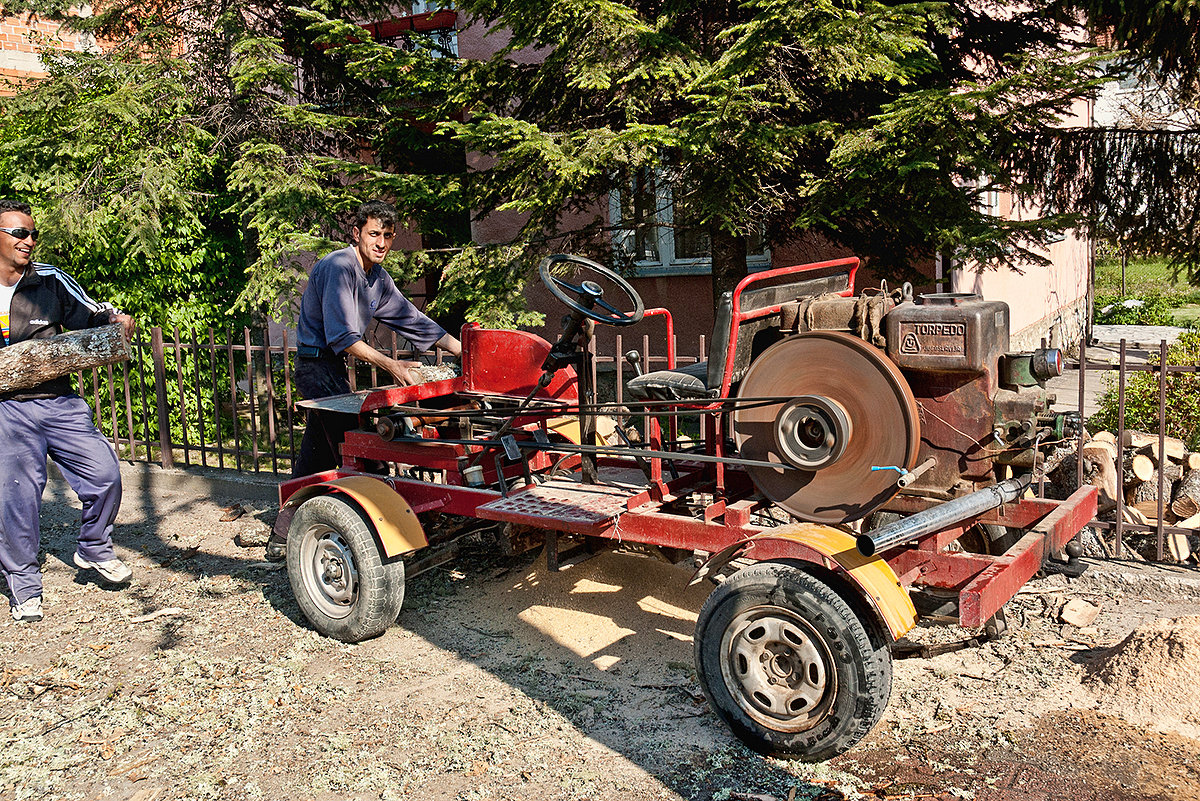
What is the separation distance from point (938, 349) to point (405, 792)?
2648 mm

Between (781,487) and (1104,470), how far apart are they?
2.86 meters

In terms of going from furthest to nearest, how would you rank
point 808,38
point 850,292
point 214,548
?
point 214,548
point 808,38
point 850,292

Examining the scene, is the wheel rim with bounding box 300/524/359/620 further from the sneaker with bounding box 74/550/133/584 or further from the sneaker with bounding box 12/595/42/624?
the sneaker with bounding box 12/595/42/624

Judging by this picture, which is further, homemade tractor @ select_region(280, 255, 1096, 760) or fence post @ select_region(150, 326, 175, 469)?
fence post @ select_region(150, 326, 175, 469)

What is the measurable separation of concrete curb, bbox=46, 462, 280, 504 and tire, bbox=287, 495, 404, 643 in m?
2.83

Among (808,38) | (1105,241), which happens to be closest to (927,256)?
(1105,241)

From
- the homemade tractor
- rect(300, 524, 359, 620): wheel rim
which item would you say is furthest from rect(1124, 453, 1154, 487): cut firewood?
rect(300, 524, 359, 620): wheel rim

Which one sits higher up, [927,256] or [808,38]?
[808,38]

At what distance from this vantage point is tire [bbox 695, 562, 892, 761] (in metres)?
3.32

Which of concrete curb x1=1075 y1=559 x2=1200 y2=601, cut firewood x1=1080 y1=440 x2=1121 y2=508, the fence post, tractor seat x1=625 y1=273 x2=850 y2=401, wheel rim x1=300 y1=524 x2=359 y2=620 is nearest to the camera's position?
tractor seat x1=625 y1=273 x2=850 y2=401

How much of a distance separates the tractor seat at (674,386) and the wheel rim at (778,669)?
3.58 feet

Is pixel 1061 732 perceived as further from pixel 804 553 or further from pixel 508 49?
pixel 508 49

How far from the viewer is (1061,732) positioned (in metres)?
3.71

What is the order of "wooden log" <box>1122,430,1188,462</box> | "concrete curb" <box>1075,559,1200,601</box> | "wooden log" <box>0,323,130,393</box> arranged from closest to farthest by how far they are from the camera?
"concrete curb" <box>1075,559,1200,601</box>, "wooden log" <box>0,323,130,393</box>, "wooden log" <box>1122,430,1188,462</box>
